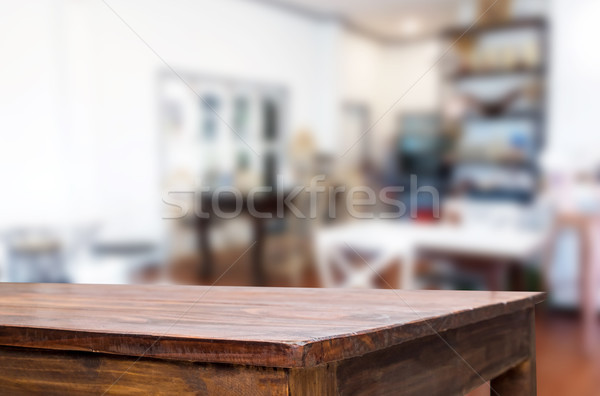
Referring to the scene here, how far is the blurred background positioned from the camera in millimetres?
427

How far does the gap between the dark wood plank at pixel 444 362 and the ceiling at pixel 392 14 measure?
216 millimetres

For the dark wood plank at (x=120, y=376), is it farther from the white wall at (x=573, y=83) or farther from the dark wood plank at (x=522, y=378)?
the white wall at (x=573, y=83)

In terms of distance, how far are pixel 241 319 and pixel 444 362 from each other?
A: 0.30 feet

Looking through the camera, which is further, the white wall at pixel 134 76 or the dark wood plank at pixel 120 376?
the white wall at pixel 134 76

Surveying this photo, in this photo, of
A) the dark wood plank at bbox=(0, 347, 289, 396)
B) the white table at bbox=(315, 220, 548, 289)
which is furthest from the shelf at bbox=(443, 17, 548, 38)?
the dark wood plank at bbox=(0, 347, 289, 396)

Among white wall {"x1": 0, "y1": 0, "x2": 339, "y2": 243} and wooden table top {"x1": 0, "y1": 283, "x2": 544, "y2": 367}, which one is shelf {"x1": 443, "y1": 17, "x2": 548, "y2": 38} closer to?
white wall {"x1": 0, "y1": 0, "x2": 339, "y2": 243}

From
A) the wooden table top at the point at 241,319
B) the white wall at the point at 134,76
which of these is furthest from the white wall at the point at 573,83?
the wooden table top at the point at 241,319

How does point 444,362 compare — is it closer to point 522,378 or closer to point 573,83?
point 522,378

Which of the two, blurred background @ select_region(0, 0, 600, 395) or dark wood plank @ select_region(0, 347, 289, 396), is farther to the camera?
blurred background @ select_region(0, 0, 600, 395)

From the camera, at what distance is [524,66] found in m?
0.42

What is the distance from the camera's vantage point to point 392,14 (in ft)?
1.44

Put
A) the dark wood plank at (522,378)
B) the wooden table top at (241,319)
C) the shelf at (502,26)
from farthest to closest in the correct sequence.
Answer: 1. the shelf at (502,26)
2. the dark wood plank at (522,378)
3. the wooden table top at (241,319)

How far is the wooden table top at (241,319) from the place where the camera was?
0.21 m

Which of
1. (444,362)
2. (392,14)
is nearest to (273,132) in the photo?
(392,14)
